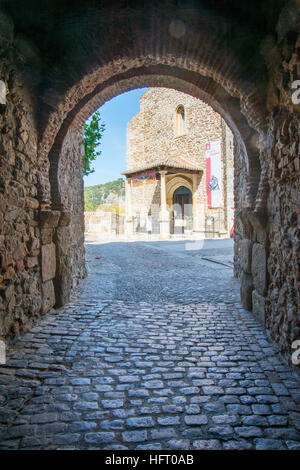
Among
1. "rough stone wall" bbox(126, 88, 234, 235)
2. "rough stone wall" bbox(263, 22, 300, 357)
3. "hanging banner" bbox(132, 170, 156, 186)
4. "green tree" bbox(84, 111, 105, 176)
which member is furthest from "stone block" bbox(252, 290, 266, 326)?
"hanging banner" bbox(132, 170, 156, 186)

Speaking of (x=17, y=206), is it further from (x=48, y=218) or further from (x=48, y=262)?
(x=48, y=262)

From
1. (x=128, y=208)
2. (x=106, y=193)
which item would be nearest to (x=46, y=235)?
(x=128, y=208)

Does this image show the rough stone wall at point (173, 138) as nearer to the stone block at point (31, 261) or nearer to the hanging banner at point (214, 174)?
the hanging banner at point (214, 174)

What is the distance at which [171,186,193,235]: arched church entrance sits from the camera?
19.5 m

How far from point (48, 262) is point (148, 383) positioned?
2.16 m

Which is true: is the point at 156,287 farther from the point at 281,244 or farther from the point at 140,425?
the point at 140,425

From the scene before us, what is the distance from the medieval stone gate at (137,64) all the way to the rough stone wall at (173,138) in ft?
46.6

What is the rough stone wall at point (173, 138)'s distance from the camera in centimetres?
1730

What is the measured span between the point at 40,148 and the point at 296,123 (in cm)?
272

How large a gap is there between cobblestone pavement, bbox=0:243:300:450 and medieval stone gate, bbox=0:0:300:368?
343 mm

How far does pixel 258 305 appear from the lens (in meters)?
3.44

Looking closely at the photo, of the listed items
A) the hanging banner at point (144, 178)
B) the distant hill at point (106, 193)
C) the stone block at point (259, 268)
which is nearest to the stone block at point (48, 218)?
the stone block at point (259, 268)

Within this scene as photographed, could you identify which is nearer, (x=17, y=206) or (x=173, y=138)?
(x=17, y=206)

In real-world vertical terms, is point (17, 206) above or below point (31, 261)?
above
